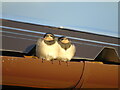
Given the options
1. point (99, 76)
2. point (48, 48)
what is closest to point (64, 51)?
point (48, 48)

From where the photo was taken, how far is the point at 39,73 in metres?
1.36

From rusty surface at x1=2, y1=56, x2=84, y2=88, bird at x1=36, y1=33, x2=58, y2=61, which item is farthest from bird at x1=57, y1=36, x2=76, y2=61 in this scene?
rusty surface at x1=2, y1=56, x2=84, y2=88

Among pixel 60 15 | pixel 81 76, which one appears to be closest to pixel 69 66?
pixel 81 76

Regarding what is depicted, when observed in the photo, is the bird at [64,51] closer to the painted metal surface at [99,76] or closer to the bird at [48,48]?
the bird at [48,48]

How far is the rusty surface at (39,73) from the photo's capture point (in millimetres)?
1332

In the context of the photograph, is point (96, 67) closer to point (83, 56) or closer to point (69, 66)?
point (69, 66)

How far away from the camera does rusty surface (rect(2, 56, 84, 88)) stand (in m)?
1.33

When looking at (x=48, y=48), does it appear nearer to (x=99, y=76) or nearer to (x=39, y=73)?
(x=39, y=73)

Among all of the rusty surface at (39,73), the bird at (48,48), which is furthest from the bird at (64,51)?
the rusty surface at (39,73)

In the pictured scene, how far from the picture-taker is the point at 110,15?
2.00 metres

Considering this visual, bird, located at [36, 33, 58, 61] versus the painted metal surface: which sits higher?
bird, located at [36, 33, 58, 61]

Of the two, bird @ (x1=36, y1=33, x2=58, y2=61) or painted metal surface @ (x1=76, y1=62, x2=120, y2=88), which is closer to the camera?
painted metal surface @ (x1=76, y1=62, x2=120, y2=88)

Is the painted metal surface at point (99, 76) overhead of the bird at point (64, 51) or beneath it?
beneath

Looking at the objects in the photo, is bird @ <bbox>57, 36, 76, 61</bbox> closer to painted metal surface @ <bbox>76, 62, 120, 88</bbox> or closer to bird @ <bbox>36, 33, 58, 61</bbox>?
bird @ <bbox>36, 33, 58, 61</bbox>
